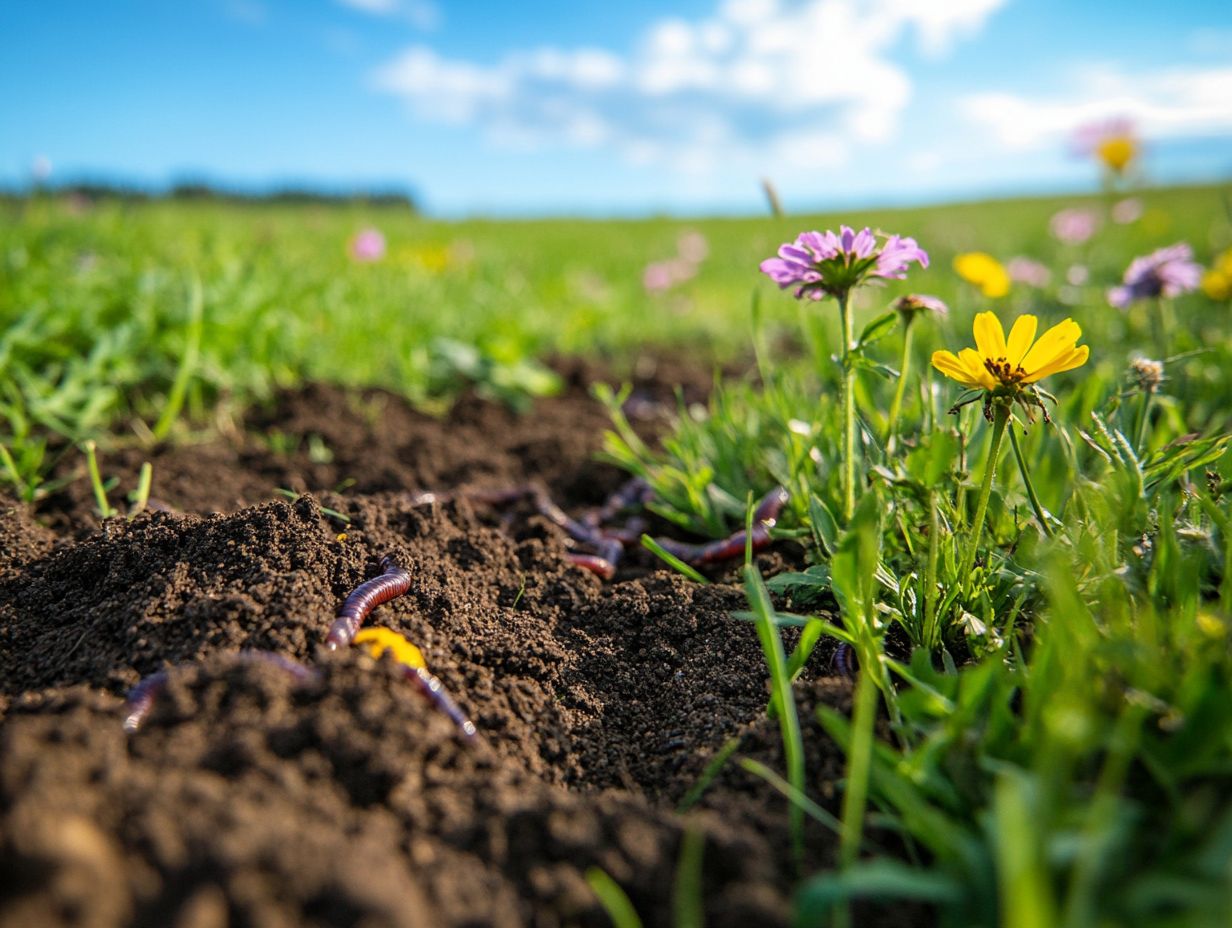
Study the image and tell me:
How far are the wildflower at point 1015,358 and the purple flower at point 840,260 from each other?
0.26 meters

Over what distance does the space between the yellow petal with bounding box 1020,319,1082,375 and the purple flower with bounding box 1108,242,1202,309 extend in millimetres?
1560

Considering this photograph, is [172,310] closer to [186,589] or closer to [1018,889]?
[186,589]

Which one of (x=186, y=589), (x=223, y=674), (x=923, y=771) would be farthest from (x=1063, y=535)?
(x=186, y=589)

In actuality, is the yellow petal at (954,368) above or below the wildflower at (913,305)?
below

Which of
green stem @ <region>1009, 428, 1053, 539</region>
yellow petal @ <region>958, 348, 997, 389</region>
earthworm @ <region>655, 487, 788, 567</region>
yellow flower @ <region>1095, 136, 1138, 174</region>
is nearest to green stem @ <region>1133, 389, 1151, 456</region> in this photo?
green stem @ <region>1009, 428, 1053, 539</region>

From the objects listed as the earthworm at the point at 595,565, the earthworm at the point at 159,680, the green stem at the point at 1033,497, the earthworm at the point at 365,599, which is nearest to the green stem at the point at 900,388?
the green stem at the point at 1033,497

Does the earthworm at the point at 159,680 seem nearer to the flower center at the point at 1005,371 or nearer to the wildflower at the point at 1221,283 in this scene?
the flower center at the point at 1005,371

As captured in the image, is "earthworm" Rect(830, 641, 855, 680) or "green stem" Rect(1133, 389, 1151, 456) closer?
"earthworm" Rect(830, 641, 855, 680)

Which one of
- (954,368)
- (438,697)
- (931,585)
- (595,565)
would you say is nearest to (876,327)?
(954,368)

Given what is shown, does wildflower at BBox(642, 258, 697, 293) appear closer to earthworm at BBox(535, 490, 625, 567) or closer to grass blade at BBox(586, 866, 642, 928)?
earthworm at BBox(535, 490, 625, 567)

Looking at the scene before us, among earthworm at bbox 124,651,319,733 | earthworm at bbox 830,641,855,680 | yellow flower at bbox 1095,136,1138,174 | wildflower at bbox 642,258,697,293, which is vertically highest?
yellow flower at bbox 1095,136,1138,174

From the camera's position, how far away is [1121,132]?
575 cm

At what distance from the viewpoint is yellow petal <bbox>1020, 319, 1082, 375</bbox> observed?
151 cm

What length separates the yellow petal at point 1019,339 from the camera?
1.51 meters
